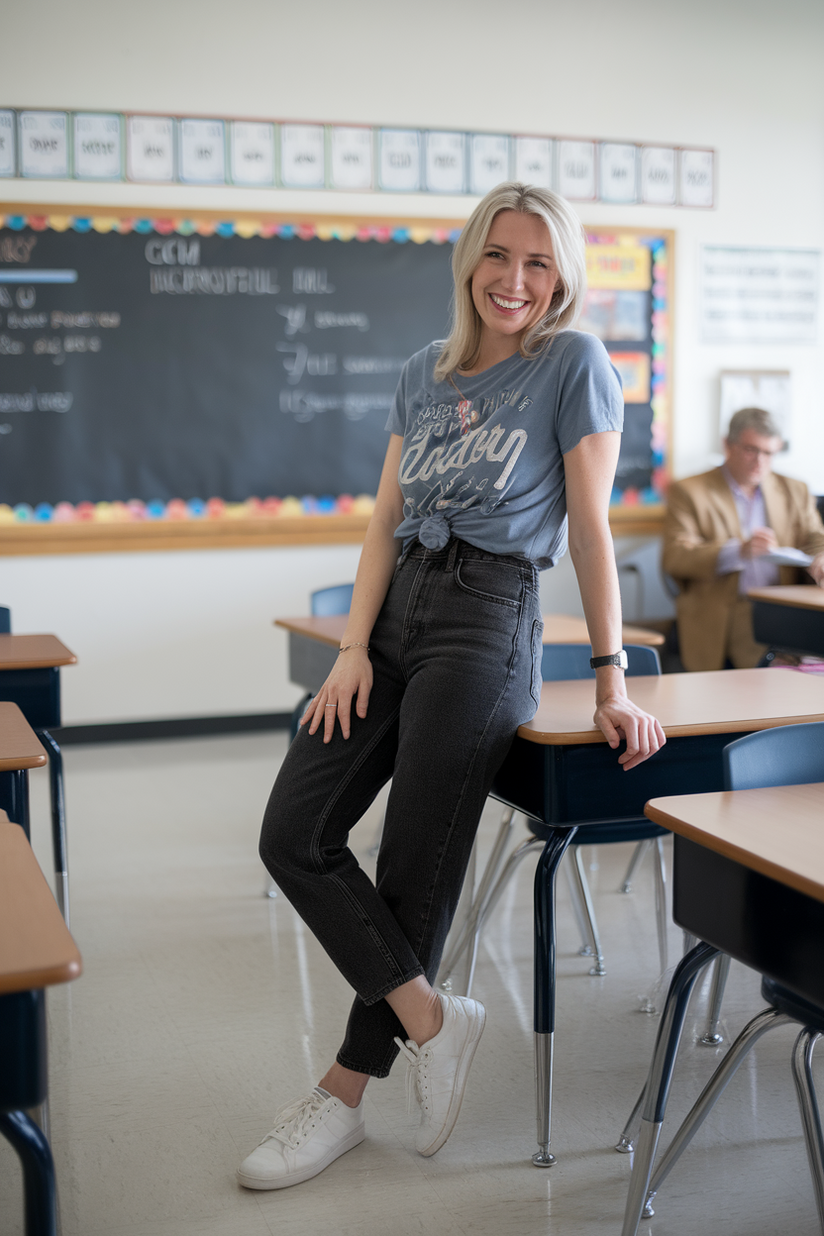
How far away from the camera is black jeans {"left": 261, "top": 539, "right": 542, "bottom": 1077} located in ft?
5.36

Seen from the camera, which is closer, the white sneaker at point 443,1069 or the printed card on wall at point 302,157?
the white sneaker at point 443,1069

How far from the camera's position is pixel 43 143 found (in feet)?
13.6

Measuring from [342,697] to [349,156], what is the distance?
3.37m

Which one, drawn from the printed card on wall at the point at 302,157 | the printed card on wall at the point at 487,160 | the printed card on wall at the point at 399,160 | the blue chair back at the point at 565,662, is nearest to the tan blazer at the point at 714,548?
the printed card on wall at the point at 487,160

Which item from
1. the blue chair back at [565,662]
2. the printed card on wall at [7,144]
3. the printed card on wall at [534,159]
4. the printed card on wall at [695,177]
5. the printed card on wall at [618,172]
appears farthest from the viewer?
the printed card on wall at [695,177]

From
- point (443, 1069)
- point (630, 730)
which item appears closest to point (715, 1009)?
point (443, 1069)

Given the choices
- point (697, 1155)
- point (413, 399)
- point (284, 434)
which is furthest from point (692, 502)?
point (697, 1155)

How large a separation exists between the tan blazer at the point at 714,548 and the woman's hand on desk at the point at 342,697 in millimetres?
2748

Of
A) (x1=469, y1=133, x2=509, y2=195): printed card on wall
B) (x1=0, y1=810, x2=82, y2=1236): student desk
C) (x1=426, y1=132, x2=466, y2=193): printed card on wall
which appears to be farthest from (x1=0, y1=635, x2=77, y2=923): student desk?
(x1=469, y1=133, x2=509, y2=195): printed card on wall

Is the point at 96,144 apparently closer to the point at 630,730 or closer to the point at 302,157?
the point at 302,157

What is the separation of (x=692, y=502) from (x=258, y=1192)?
3.31 metres

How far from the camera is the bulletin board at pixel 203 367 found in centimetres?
427

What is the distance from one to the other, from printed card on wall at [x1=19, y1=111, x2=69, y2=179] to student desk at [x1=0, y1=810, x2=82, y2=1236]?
12.5 feet

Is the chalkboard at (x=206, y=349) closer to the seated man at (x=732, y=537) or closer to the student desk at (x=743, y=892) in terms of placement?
the seated man at (x=732, y=537)
